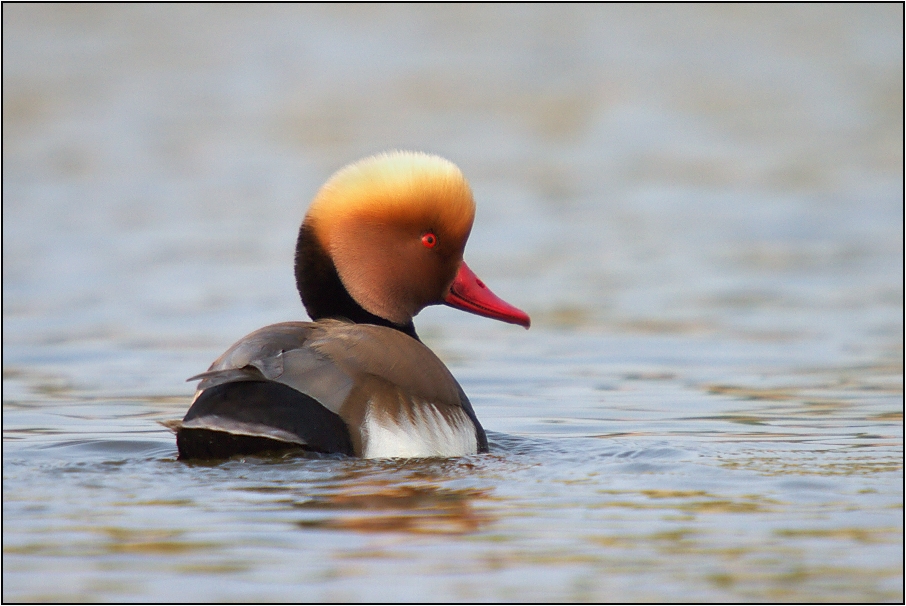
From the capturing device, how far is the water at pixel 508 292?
467 centimetres

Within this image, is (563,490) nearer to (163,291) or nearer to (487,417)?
(487,417)

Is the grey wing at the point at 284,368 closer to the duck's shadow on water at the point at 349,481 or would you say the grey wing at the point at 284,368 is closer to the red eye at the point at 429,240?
the duck's shadow on water at the point at 349,481

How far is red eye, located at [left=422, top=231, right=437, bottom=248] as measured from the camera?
655 centimetres

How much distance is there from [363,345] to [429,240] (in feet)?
2.84

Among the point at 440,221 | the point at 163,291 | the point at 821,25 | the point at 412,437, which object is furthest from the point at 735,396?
the point at 821,25

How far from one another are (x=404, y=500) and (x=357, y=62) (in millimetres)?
17101

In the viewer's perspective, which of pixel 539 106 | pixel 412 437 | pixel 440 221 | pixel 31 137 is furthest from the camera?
pixel 539 106

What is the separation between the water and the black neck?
33.2 inches

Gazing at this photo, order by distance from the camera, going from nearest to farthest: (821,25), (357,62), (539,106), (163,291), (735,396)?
(735,396) < (163,291) < (539,106) < (357,62) < (821,25)

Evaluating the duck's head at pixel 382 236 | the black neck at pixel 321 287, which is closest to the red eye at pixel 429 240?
the duck's head at pixel 382 236

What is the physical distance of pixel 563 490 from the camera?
5516 mm

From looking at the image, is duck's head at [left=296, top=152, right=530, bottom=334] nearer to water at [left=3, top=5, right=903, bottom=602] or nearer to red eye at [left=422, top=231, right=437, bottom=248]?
red eye at [left=422, top=231, right=437, bottom=248]

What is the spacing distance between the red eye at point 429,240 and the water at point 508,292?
0.93 metres

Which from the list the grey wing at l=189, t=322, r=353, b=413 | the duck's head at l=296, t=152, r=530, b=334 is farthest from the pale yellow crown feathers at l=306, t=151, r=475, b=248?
the grey wing at l=189, t=322, r=353, b=413
